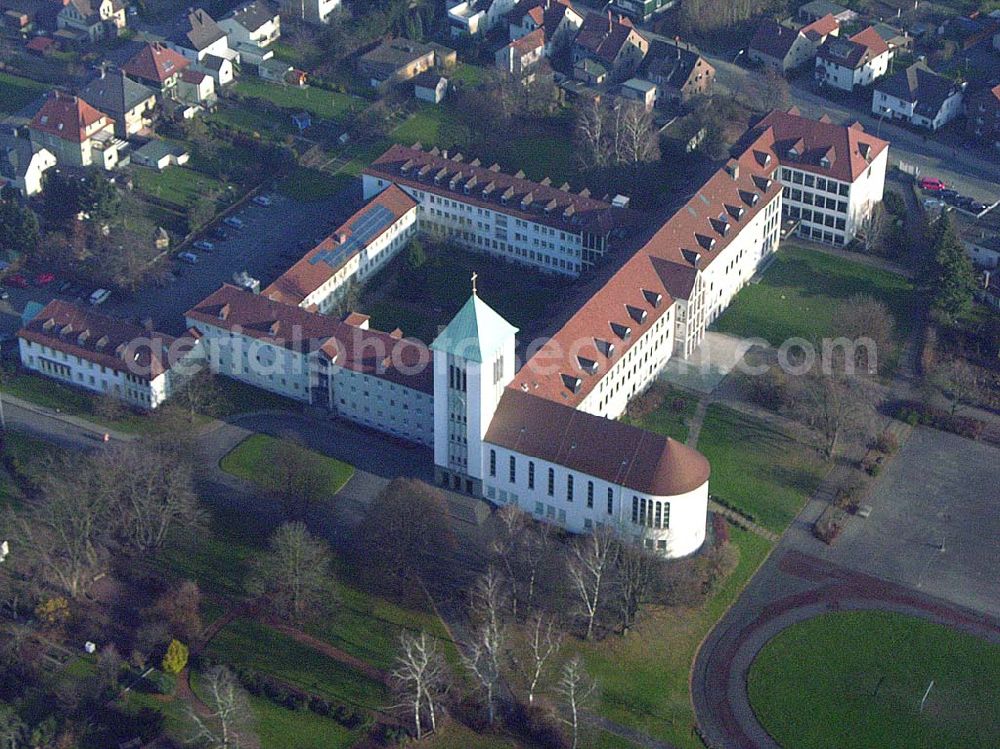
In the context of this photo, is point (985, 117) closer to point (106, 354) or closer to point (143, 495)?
point (106, 354)

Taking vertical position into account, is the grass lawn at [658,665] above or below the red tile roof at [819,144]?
below

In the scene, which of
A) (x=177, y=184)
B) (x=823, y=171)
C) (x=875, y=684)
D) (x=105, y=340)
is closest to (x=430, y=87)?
(x=177, y=184)

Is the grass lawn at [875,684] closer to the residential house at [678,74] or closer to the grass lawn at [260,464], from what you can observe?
the grass lawn at [260,464]

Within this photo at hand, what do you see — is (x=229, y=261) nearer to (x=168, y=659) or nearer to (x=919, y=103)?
(x=168, y=659)

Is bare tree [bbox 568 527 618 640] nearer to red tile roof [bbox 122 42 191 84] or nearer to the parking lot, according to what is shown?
the parking lot

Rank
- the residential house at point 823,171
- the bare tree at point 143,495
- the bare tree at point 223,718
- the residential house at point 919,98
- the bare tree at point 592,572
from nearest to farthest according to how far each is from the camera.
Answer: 1. the bare tree at point 223,718
2. the bare tree at point 592,572
3. the bare tree at point 143,495
4. the residential house at point 823,171
5. the residential house at point 919,98

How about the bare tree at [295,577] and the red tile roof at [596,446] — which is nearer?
the bare tree at [295,577]

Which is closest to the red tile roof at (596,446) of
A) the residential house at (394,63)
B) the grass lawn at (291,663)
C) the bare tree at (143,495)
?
the grass lawn at (291,663)
